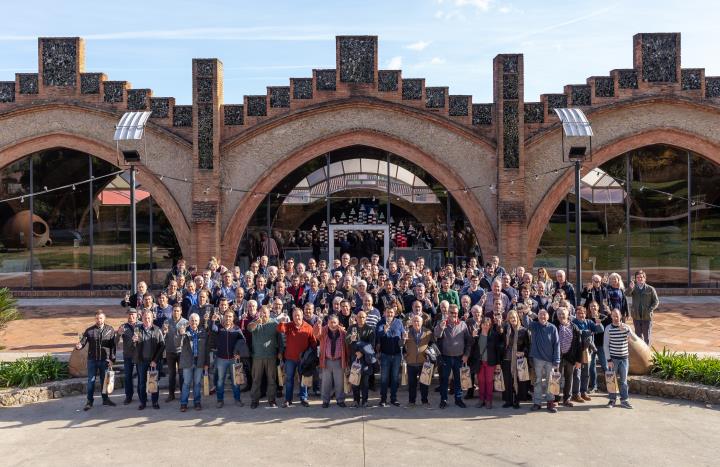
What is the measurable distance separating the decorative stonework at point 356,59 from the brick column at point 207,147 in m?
3.86

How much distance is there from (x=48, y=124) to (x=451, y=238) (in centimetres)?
1341

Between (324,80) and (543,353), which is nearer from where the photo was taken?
(543,353)

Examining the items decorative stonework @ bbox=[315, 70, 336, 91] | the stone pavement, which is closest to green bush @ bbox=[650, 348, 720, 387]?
the stone pavement

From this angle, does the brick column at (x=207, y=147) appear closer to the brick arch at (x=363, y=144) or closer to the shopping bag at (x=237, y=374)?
the brick arch at (x=363, y=144)

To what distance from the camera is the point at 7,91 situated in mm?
19547

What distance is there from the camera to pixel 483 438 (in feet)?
26.3

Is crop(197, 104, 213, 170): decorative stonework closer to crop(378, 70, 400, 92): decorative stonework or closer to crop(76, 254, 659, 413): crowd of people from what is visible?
crop(378, 70, 400, 92): decorative stonework

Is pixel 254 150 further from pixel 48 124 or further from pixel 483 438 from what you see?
pixel 483 438

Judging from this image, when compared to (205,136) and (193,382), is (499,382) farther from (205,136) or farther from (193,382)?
(205,136)

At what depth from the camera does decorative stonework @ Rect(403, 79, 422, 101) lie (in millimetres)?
18891

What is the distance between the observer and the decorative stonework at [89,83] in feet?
63.5

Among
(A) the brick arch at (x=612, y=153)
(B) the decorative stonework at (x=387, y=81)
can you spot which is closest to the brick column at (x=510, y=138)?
(A) the brick arch at (x=612, y=153)

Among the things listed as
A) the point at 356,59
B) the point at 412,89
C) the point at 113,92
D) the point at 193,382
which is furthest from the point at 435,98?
the point at 193,382

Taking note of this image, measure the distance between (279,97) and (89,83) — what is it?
616cm
